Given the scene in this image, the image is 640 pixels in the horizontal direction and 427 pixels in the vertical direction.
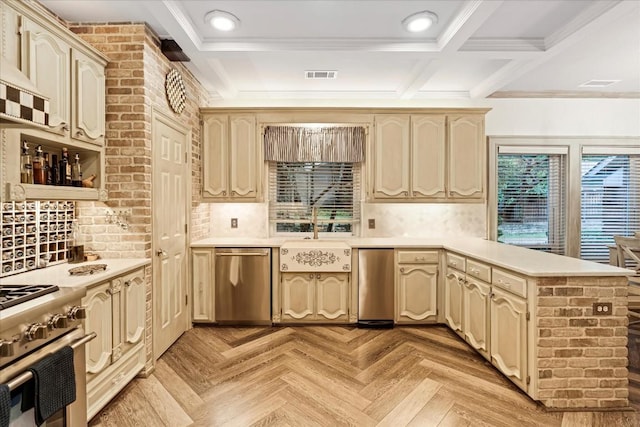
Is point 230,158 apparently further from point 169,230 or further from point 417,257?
point 417,257

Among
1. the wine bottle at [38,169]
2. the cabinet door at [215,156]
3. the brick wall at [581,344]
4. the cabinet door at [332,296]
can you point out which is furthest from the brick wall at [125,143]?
the brick wall at [581,344]

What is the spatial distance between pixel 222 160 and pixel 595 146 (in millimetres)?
4615

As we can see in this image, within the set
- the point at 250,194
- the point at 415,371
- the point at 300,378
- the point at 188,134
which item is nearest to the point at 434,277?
the point at 415,371

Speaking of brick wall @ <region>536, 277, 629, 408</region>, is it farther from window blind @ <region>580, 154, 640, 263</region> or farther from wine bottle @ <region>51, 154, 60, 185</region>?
wine bottle @ <region>51, 154, 60, 185</region>

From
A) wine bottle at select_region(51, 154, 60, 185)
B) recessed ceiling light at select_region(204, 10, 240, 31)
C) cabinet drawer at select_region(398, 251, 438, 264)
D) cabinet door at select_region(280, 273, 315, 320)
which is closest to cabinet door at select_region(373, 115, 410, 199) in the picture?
cabinet drawer at select_region(398, 251, 438, 264)

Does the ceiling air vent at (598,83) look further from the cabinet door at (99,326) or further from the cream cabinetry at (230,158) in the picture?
the cabinet door at (99,326)

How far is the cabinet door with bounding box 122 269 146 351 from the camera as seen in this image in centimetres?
234

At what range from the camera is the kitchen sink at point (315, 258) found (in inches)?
138

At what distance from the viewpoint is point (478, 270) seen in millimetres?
2850

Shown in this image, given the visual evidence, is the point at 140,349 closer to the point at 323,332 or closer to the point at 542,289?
the point at 323,332

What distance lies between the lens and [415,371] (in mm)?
2682

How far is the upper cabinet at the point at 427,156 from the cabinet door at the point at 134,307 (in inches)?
99.4

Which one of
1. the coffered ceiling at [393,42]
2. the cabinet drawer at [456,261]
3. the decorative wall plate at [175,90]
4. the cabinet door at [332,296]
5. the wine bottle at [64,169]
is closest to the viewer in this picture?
the wine bottle at [64,169]

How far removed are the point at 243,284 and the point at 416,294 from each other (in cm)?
188
